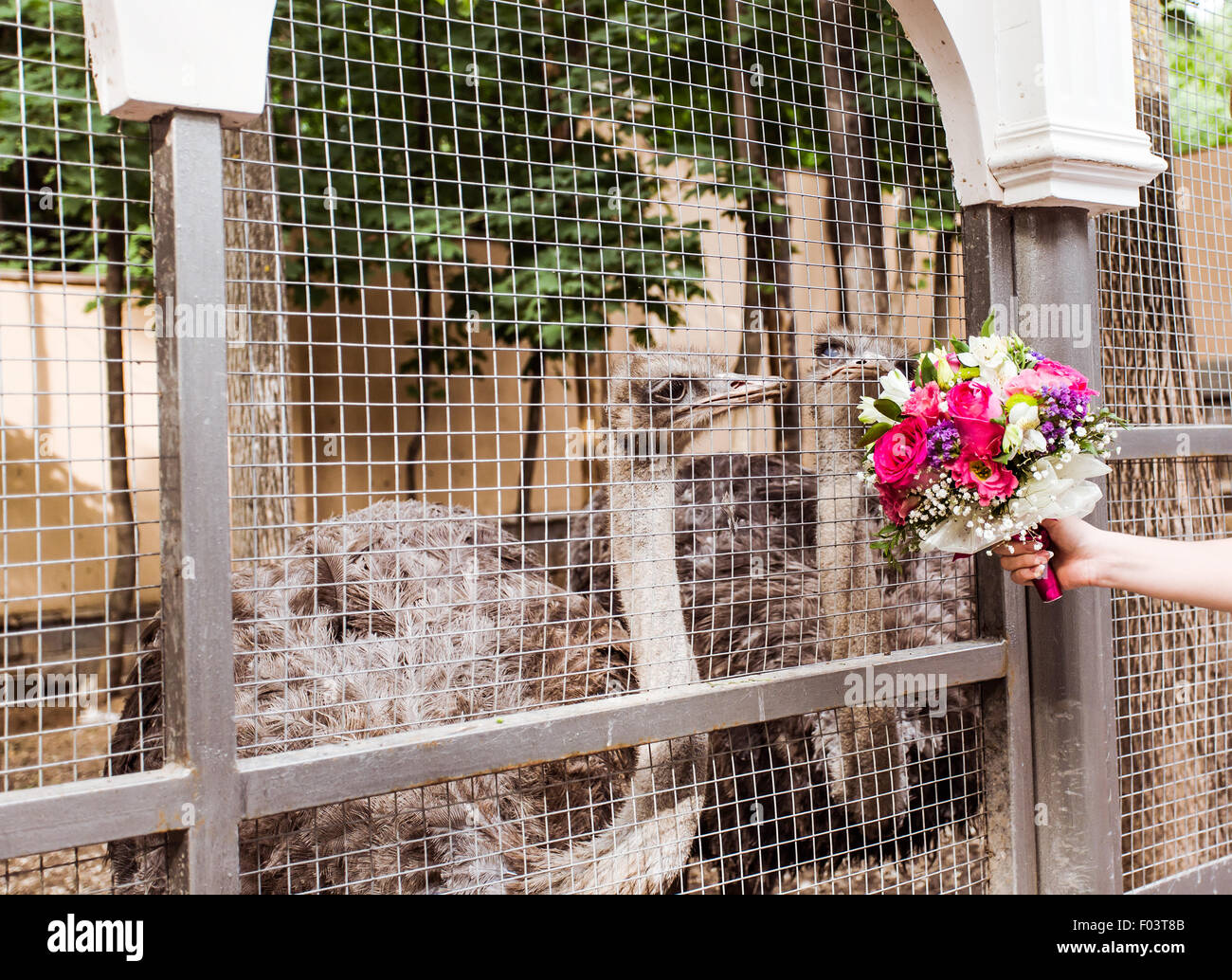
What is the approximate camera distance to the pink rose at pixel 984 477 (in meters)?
2.30

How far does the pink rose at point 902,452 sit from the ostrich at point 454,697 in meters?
0.59

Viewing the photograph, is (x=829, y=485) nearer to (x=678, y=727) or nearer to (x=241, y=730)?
(x=678, y=727)

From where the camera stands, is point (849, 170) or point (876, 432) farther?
point (849, 170)

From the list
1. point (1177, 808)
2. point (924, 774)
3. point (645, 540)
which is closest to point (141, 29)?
point (645, 540)

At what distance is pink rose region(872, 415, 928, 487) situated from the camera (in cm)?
238

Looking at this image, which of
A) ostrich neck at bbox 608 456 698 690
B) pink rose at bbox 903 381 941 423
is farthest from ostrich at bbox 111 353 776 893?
pink rose at bbox 903 381 941 423

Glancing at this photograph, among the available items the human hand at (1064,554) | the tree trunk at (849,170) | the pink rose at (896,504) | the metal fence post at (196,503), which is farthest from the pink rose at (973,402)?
the metal fence post at (196,503)

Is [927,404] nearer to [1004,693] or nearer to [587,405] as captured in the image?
[587,405]

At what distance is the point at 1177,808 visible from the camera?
13.4ft

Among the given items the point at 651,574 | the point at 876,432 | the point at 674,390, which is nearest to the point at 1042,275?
the point at 876,432

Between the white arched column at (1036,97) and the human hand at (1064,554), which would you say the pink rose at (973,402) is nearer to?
the human hand at (1064,554)

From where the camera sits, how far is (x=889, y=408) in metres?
2.49

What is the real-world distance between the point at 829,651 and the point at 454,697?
1402 millimetres
